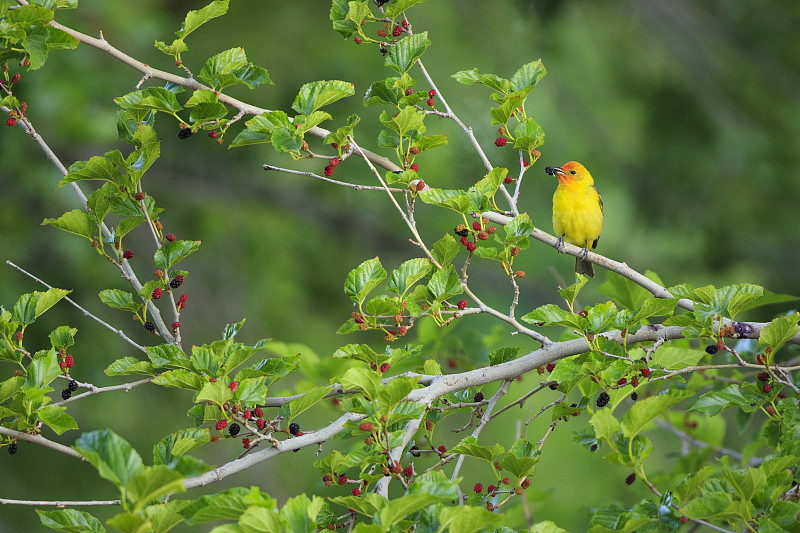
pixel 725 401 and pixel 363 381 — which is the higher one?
pixel 363 381

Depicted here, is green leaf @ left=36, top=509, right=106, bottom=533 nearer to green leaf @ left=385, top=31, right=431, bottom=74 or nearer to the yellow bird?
green leaf @ left=385, top=31, right=431, bottom=74

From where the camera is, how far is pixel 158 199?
753 centimetres

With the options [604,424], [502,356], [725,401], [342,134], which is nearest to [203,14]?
[342,134]

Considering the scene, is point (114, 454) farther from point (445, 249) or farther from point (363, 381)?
point (445, 249)

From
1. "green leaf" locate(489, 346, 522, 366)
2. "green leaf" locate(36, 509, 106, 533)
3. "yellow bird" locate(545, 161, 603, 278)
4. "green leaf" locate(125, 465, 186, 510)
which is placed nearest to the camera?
"green leaf" locate(125, 465, 186, 510)

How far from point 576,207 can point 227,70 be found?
277 centimetres

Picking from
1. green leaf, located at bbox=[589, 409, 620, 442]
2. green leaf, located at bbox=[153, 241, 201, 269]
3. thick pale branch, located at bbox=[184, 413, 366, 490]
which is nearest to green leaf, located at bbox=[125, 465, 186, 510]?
thick pale branch, located at bbox=[184, 413, 366, 490]

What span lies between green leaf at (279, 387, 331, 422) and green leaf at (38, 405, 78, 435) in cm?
51

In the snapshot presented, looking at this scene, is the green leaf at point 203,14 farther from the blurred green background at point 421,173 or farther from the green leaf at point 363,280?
the blurred green background at point 421,173

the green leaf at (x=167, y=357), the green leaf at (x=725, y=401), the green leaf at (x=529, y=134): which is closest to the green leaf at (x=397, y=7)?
the green leaf at (x=529, y=134)

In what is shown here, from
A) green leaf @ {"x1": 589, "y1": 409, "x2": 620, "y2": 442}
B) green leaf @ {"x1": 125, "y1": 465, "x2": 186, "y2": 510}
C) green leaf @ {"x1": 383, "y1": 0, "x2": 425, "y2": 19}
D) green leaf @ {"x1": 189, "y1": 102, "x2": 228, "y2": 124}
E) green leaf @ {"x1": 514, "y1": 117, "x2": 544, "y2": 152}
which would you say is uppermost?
green leaf @ {"x1": 383, "y1": 0, "x2": 425, "y2": 19}

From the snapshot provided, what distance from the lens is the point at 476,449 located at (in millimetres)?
1958

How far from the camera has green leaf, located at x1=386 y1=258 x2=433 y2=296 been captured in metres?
2.16

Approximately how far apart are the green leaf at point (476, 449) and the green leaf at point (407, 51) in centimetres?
106
